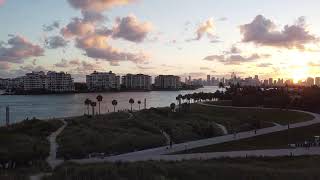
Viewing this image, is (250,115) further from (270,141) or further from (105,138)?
(105,138)

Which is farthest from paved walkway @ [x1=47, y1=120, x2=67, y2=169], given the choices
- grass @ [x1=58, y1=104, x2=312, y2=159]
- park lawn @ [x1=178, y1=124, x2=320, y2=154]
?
park lawn @ [x1=178, y1=124, x2=320, y2=154]

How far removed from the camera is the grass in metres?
41.1

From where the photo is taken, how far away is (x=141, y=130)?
52625 millimetres

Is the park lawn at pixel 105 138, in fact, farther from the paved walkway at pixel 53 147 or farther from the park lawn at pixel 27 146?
the park lawn at pixel 27 146

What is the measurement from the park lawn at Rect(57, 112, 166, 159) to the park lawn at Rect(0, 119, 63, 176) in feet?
5.43

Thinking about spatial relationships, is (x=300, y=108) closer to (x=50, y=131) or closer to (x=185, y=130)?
(x=185, y=130)

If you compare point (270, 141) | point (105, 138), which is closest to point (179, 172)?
point (105, 138)

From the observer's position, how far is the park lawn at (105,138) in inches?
1566

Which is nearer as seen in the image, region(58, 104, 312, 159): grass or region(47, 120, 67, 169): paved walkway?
region(47, 120, 67, 169): paved walkway

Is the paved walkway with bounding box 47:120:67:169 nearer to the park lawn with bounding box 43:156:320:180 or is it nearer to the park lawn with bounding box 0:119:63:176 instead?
the park lawn with bounding box 0:119:63:176

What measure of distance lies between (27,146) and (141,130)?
54.3 feet

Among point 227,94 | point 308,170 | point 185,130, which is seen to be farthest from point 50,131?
point 227,94

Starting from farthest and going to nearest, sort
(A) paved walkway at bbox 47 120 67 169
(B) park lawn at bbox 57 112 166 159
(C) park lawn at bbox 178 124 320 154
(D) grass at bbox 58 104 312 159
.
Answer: (D) grass at bbox 58 104 312 159 → (B) park lawn at bbox 57 112 166 159 → (C) park lawn at bbox 178 124 320 154 → (A) paved walkway at bbox 47 120 67 169

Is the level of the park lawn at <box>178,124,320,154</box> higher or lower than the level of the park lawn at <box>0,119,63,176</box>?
lower
